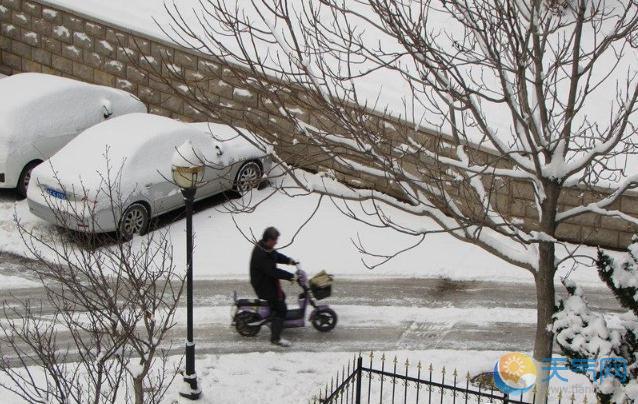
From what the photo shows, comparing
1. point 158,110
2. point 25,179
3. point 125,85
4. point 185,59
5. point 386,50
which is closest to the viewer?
point 25,179

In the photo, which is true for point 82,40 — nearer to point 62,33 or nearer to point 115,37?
point 62,33

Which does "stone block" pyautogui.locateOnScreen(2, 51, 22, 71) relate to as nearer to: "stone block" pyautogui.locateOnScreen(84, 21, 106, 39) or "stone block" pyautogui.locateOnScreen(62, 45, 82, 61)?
"stone block" pyautogui.locateOnScreen(62, 45, 82, 61)

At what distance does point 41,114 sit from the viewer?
17.2m

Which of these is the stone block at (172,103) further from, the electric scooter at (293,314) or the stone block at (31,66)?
the electric scooter at (293,314)

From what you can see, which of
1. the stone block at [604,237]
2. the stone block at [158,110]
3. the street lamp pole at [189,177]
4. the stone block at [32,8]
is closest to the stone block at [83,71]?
the stone block at [32,8]

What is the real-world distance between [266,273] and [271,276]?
0.23 ft

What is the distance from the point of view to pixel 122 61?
19.8m

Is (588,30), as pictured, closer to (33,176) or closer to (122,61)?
(122,61)

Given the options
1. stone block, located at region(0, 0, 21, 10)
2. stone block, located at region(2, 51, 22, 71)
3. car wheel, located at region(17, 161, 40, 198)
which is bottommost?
car wheel, located at region(17, 161, 40, 198)

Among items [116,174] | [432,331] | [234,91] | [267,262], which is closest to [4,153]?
[116,174]

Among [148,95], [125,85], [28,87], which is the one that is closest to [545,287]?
[28,87]

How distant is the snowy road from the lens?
505 inches

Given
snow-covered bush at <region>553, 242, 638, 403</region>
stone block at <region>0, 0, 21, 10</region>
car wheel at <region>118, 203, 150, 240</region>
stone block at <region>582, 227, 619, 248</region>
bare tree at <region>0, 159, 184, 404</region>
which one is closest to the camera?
snow-covered bush at <region>553, 242, 638, 403</region>

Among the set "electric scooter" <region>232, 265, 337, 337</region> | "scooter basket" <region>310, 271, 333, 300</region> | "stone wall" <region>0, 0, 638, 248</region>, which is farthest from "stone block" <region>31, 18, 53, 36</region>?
"scooter basket" <region>310, 271, 333, 300</region>
